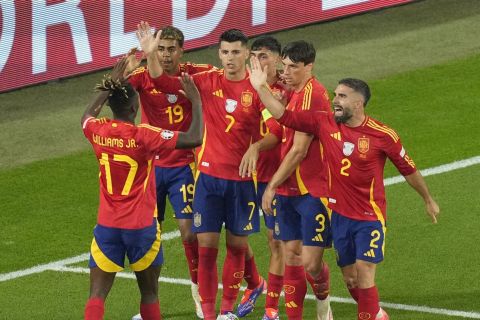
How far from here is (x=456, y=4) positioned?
22625mm

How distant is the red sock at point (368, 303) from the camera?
38.3ft

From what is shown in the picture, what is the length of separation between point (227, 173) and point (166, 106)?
3.22 feet

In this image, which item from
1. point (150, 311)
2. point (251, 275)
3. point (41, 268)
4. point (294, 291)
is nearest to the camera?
point (150, 311)

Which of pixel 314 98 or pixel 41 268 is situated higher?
pixel 314 98

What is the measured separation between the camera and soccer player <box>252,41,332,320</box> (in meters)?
12.1

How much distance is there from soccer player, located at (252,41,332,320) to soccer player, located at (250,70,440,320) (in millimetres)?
361

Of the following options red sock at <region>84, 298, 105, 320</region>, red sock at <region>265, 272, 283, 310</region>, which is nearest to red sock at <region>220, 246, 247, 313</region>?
red sock at <region>265, 272, 283, 310</region>

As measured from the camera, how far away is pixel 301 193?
486 inches

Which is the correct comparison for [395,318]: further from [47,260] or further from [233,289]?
[47,260]

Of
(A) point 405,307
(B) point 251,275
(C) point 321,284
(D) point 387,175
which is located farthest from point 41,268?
(D) point 387,175

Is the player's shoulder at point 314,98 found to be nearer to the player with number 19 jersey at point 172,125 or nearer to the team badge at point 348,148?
the team badge at point 348,148

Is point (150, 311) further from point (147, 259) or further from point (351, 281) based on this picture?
point (351, 281)

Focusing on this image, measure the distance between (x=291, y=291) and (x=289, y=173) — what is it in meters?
1.09

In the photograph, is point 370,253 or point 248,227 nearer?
point 370,253
